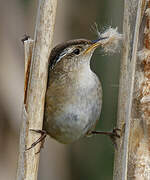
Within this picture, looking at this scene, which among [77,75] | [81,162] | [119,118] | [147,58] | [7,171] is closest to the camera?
[147,58]

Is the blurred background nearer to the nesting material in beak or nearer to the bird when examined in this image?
the bird

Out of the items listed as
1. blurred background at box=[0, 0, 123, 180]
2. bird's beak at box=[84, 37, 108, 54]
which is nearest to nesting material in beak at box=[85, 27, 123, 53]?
bird's beak at box=[84, 37, 108, 54]

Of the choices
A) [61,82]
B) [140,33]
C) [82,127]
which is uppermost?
[140,33]

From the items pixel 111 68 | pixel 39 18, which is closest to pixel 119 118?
pixel 39 18

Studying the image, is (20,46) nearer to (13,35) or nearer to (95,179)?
(13,35)

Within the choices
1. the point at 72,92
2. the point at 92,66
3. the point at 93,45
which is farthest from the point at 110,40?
the point at 92,66
